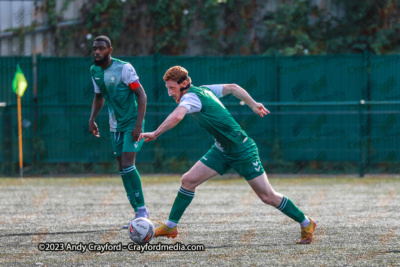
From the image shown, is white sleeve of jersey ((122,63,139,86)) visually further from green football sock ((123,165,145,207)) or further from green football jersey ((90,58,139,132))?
green football sock ((123,165,145,207))

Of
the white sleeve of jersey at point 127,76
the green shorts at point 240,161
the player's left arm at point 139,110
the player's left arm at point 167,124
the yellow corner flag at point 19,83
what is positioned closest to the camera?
the player's left arm at point 167,124

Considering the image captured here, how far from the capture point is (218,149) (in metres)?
6.52

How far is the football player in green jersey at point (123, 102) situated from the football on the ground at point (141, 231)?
129 centimetres

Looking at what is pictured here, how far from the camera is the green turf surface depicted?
19.2 ft

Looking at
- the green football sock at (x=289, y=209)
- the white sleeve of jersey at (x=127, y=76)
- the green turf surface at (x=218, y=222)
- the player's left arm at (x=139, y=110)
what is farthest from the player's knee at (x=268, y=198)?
the white sleeve of jersey at (x=127, y=76)

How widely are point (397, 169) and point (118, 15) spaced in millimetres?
7728

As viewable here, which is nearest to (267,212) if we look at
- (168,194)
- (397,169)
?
(168,194)

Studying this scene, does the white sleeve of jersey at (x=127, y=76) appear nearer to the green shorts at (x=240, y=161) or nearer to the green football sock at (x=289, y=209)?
the green shorts at (x=240, y=161)

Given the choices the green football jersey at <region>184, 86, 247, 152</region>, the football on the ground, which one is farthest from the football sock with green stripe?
the green football jersey at <region>184, 86, 247, 152</region>

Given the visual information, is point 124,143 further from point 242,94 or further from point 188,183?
point 242,94

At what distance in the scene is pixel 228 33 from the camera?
1714 cm

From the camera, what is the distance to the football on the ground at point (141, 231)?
20.6 feet

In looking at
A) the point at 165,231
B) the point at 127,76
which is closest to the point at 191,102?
the point at 165,231

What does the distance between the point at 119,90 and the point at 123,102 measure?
5.6 inches
